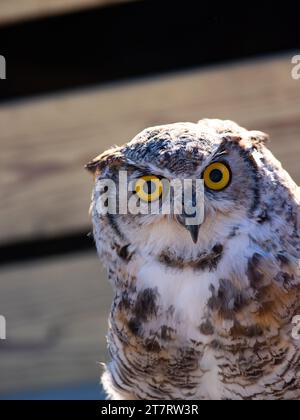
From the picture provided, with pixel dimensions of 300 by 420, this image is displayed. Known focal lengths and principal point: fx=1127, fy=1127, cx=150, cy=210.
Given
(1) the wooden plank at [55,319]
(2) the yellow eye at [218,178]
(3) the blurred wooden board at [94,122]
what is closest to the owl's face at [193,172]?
(2) the yellow eye at [218,178]

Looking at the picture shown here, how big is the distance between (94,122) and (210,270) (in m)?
0.79

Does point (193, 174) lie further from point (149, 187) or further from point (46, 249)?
point (46, 249)

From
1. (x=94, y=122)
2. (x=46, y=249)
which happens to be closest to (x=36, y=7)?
(x=94, y=122)

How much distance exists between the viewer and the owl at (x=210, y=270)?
6.17 ft

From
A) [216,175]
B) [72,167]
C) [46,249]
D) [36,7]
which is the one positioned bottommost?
[216,175]

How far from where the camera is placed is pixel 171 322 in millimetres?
1986

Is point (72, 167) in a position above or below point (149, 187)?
above

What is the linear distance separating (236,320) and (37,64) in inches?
40.0

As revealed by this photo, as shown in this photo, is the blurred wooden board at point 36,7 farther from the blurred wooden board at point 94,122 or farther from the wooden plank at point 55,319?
the wooden plank at point 55,319

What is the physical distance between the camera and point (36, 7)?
2578 mm

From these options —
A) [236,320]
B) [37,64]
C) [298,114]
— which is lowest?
[236,320]

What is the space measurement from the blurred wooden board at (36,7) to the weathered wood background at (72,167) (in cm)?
20

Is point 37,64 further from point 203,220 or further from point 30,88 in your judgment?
point 203,220

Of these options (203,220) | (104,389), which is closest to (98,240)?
(203,220)
